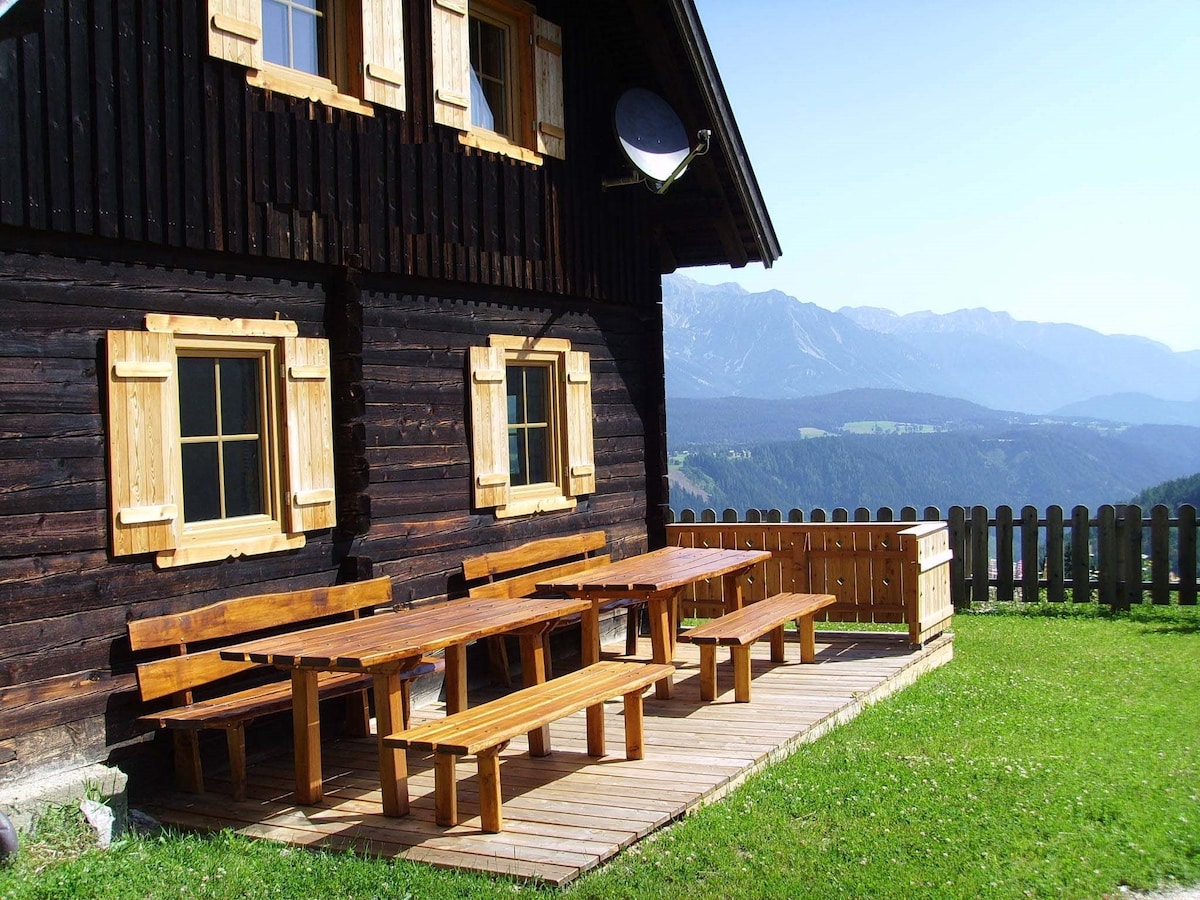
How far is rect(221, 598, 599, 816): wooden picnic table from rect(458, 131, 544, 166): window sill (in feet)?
12.8

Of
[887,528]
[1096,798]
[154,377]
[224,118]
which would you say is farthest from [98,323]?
[887,528]

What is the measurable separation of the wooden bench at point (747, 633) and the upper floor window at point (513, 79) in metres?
4.13

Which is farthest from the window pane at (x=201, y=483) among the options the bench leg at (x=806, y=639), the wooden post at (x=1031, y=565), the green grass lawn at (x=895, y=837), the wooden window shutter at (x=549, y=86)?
the wooden post at (x=1031, y=565)

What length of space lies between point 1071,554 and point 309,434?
10.6 metres

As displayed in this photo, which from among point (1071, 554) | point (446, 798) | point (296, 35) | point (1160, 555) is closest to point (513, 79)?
point (296, 35)

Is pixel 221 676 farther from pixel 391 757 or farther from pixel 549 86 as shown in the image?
pixel 549 86

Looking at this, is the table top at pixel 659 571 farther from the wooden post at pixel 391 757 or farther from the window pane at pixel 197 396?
the window pane at pixel 197 396

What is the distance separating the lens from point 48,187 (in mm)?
6340

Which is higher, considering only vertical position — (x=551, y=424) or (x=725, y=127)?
(x=725, y=127)

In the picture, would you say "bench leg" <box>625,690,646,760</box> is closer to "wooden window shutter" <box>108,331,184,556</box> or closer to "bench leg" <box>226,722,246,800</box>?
"bench leg" <box>226,722,246,800</box>

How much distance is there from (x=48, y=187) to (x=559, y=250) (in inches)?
195

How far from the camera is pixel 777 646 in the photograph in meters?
10.4

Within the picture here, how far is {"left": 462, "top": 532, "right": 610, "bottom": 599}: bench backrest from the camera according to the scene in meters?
9.43

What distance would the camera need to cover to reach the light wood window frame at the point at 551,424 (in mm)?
9633
